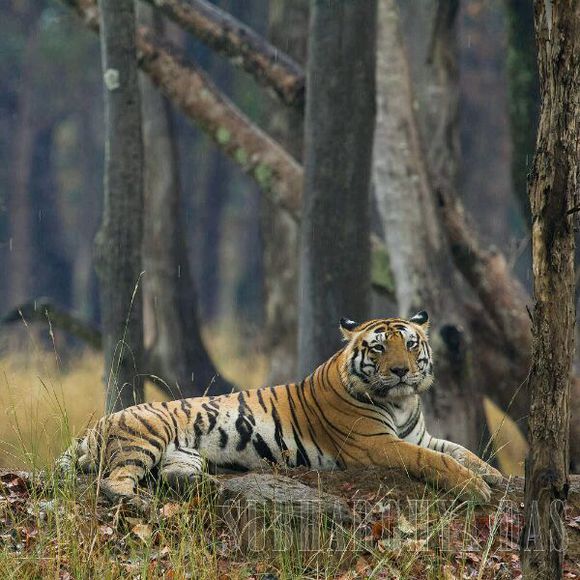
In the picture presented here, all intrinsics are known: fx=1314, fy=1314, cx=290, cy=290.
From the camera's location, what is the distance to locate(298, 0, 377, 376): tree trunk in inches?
415

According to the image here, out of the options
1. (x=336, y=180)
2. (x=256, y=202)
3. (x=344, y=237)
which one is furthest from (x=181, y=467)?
(x=256, y=202)

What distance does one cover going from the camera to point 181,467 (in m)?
6.83

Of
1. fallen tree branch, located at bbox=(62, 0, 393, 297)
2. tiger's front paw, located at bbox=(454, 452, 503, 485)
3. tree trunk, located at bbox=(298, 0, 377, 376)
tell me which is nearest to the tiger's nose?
tiger's front paw, located at bbox=(454, 452, 503, 485)

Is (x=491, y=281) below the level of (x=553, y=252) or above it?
below

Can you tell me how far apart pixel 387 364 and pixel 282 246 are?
26.6 feet

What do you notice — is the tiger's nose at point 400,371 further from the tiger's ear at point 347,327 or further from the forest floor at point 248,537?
the forest floor at point 248,537

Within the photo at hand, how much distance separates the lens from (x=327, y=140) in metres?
10.6

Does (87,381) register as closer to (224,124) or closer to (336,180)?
(224,124)

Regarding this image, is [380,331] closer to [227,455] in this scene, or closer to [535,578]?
[227,455]

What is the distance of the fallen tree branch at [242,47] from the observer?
11984mm

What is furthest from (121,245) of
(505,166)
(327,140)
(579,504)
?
(505,166)

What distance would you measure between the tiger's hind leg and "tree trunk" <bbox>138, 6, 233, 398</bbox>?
677 centimetres

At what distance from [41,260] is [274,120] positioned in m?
19.9

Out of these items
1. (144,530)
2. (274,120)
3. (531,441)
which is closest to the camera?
(531,441)
